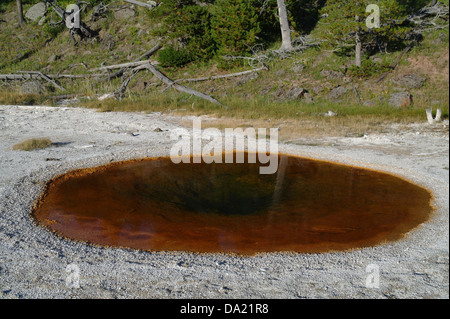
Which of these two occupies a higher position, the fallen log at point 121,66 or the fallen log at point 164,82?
the fallen log at point 121,66

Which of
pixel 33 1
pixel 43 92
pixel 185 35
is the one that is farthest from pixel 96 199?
pixel 33 1

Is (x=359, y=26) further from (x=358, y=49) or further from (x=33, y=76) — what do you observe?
(x=33, y=76)

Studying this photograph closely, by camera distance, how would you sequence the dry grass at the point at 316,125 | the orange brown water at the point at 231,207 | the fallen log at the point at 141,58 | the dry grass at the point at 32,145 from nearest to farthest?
the orange brown water at the point at 231,207, the dry grass at the point at 32,145, the dry grass at the point at 316,125, the fallen log at the point at 141,58

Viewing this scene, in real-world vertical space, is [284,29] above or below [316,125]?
above

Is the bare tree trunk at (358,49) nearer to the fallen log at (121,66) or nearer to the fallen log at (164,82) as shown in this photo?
the fallen log at (164,82)

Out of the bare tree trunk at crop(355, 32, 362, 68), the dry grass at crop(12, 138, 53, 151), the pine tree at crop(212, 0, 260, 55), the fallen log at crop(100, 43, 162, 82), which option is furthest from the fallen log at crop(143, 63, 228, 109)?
the dry grass at crop(12, 138, 53, 151)

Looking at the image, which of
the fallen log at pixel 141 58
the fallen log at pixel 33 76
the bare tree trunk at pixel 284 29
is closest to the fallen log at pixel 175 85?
the fallen log at pixel 141 58

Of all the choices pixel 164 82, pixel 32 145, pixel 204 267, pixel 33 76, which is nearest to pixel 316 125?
pixel 32 145
